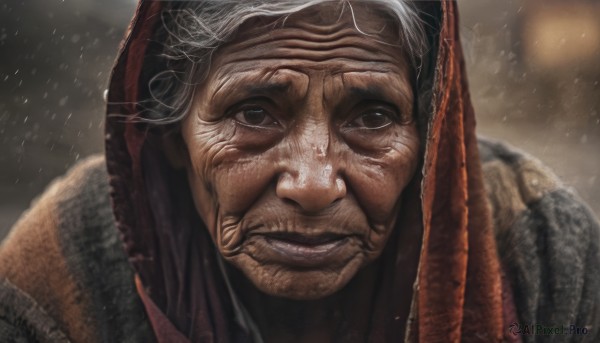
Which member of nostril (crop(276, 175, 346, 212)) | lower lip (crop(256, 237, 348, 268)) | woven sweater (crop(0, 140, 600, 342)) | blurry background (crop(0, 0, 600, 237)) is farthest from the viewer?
blurry background (crop(0, 0, 600, 237))

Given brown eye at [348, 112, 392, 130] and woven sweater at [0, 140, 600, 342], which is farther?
woven sweater at [0, 140, 600, 342]

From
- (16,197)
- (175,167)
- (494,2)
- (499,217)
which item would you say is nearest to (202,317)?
(175,167)

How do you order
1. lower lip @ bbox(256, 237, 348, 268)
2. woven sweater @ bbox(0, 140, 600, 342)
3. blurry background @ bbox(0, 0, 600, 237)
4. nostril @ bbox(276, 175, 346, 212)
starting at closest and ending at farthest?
nostril @ bbox(276, 175, 346, 212) → lower lip @ bbox(256, 237, 348, 268) → woven sweater @ bbox(0, 140, 600, 342) → blurry background @ bbox(0, 0, 600, 237)

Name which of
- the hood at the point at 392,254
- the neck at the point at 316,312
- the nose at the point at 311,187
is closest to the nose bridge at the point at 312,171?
the nose at the point at 311,187

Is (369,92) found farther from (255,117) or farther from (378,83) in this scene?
(255,117)

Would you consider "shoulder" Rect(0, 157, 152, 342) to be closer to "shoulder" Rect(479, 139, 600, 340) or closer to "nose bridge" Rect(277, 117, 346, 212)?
"nose bridge" Rect(277, 117, 346, 212)

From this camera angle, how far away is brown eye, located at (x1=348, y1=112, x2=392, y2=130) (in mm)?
1965

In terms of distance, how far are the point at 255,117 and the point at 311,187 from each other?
29cm

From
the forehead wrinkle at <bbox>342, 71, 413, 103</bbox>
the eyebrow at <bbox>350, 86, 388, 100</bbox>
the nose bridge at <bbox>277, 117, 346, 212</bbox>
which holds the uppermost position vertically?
the forehead wrinkle at <bbox>342, 71, 413, 103</bbox>

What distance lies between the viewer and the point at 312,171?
1827 millimetres

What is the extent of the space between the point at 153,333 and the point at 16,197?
2502mm

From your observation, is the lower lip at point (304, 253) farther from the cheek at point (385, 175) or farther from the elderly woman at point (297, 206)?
the cheek at point (385, 175)

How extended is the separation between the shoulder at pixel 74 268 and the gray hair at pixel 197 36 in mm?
385

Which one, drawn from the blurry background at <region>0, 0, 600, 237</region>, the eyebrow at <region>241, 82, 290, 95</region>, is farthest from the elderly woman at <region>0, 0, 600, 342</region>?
the blurry background at <region>0, 0, 600, 237</region>
